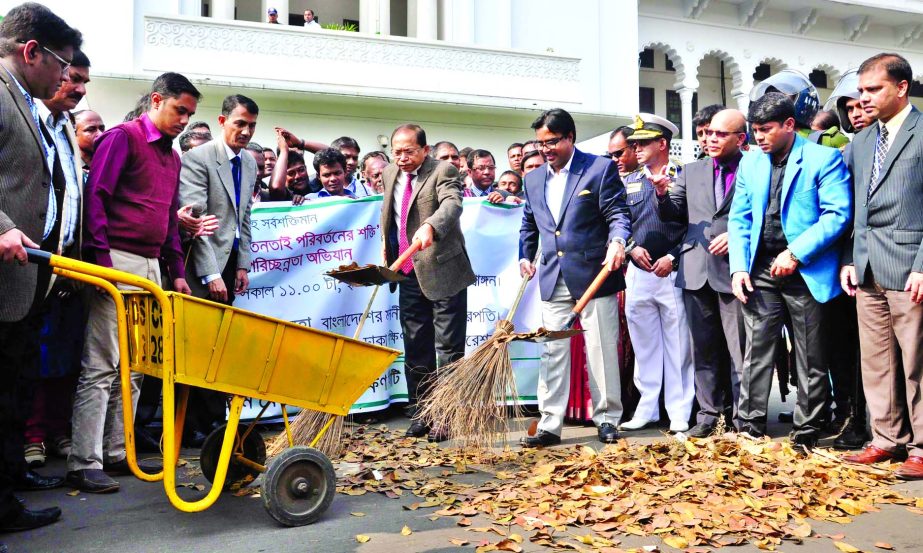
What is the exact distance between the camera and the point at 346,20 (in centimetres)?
2433

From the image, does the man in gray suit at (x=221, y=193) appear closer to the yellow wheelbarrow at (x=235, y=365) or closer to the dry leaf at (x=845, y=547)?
the yellow wheelbarrow at (x=235, y=365)

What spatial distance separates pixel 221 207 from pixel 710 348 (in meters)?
3.67

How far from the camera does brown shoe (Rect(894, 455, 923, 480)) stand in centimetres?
426

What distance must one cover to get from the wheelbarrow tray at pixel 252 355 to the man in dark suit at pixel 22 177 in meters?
0.49

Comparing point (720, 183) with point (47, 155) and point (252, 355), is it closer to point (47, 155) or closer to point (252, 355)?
point (252, 355)

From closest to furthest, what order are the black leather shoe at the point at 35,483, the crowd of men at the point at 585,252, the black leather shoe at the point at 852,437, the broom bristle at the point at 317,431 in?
the crowd of men at the point at 585,252
the black leather shoe at the point at 35,483
the broom bristle at the point at 317,431
the black leather shoe at the point at 852,437

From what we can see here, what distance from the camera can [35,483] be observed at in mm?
4340

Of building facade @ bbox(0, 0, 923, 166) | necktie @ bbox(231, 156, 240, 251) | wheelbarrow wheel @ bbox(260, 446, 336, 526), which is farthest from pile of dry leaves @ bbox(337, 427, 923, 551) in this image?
building facade @ bbox(0, 0, 923, 166)

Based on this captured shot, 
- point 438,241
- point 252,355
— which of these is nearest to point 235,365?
point 252,355

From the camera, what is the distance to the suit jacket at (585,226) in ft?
18.2

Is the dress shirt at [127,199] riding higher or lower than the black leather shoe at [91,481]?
higher

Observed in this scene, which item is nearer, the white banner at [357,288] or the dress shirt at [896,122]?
the dress shirt at [896,122]

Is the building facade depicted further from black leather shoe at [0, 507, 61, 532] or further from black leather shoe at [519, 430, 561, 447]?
black leather shoe at [0, 507, 61, 532]

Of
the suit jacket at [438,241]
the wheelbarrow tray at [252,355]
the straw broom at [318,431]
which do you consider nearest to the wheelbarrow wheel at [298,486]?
the wheelbarrow tray at [252,355]
